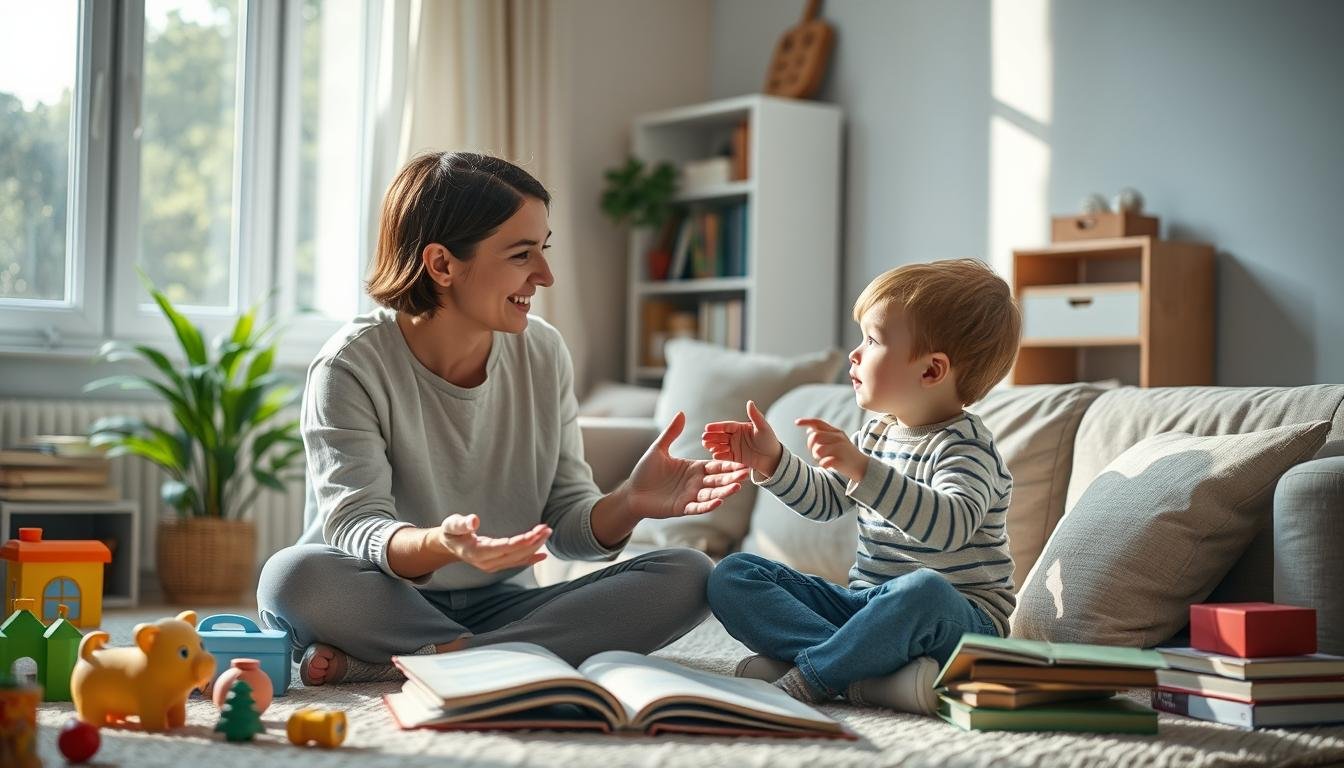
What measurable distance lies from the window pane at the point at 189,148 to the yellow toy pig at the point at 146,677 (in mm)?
2729

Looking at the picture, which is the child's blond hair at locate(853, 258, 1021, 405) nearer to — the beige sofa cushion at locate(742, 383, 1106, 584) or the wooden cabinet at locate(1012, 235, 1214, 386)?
the beige sofa cushion at locate(742, 383, 1106, 584)

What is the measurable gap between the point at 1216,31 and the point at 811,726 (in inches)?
97.8

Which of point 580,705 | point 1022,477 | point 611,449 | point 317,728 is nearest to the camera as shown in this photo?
point 317,728

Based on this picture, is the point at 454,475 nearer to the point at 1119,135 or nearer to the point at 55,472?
the point at 55,472

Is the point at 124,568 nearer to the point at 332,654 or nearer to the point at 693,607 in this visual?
the point at 332,654

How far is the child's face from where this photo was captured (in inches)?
76.0

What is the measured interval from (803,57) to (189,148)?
1898mm

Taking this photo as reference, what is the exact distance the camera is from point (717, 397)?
3244 mm

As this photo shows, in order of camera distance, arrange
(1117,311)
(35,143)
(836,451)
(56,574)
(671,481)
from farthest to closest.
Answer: (35,143), (1117,311), (56,574), (671,481), (836,451)

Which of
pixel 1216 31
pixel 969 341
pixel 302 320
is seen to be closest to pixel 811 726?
pixel 969 341

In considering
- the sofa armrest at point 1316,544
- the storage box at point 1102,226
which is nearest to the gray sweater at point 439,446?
the sofa armrest at point 1316,544

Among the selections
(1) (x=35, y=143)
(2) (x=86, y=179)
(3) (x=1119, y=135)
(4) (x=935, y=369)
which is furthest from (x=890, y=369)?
(1) (x=35, y=143)

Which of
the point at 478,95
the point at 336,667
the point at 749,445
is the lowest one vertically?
the point at 336,667

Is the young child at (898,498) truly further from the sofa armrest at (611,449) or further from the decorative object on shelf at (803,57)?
the decorative object on shelf at (803,57)
